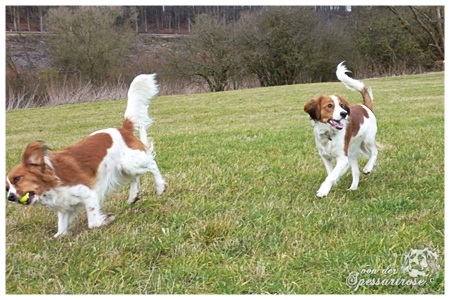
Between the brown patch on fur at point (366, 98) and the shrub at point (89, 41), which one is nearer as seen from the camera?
the brown patch on fur at point (366, 98)

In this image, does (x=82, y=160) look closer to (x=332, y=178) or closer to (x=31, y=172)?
(x=31, y=172)

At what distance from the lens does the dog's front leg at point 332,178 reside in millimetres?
4137

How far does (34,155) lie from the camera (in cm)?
344

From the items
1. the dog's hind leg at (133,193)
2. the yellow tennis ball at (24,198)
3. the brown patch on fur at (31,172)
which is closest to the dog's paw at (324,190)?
the dog's hind leg at (133,193)

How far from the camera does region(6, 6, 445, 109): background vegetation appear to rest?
2611cm

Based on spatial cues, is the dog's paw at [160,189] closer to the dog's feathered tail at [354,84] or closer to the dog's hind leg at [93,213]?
the dog's hind leg at [93,213]

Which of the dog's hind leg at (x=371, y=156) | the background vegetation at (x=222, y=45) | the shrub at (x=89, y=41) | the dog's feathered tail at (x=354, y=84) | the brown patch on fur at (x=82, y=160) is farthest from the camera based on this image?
Result: the background vegetation at (x=222, y=45)

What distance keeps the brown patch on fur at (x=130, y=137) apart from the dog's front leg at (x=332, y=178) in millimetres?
1719

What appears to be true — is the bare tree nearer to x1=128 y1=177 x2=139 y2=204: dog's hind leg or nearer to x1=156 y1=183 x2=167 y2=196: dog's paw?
x1=156 y1=183 x2=167 y2=196: dog's paw

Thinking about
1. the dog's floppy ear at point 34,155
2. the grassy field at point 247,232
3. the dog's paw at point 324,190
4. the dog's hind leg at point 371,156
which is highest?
the dog's floppy ear at point 34,155

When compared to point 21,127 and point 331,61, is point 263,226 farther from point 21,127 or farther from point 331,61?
point 331,61

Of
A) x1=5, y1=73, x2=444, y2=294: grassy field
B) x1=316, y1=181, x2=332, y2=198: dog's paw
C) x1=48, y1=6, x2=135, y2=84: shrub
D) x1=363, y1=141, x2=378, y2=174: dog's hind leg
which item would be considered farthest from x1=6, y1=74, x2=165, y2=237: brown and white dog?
x1=48, y1=6, x2=135, y2=84: shrub

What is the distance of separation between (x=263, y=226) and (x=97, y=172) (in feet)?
4.84

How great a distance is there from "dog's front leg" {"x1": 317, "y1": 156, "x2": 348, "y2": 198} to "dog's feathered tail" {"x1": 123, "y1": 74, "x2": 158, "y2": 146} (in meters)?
1.90
